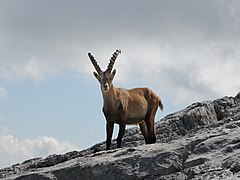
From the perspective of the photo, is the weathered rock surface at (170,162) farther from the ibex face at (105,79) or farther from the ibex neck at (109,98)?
the ibex face at (105,79)

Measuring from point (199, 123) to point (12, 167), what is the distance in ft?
24.1

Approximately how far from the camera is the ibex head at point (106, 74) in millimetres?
16250

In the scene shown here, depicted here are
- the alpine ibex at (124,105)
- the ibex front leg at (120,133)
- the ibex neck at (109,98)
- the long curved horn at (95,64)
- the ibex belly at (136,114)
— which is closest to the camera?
the ibex front leg at (120,133)

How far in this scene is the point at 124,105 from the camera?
16.3 m

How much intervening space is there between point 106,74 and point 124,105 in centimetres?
123

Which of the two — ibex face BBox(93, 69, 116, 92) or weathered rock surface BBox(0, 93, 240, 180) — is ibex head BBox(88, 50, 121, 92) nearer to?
ibex face BBox(93, 69, 116, 92)

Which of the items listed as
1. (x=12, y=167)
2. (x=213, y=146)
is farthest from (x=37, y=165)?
(x=213, y=146)

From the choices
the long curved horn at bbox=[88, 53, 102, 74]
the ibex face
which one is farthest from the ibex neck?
the long curved horn at bbox=[88, 53, 102, 74]

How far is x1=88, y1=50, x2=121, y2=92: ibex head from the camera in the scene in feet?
53.3

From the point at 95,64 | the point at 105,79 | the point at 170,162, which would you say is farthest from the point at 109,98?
the point at 170,162

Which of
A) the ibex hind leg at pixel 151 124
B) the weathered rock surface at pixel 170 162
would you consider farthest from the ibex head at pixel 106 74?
the weathered rock surface at pixel 170 162

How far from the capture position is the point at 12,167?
17.5 meters

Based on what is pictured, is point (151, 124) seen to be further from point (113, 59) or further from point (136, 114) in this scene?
point (113, 59)

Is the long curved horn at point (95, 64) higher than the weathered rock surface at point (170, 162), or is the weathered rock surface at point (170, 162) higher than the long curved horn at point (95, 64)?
the long curved horn at point (95, 64)
